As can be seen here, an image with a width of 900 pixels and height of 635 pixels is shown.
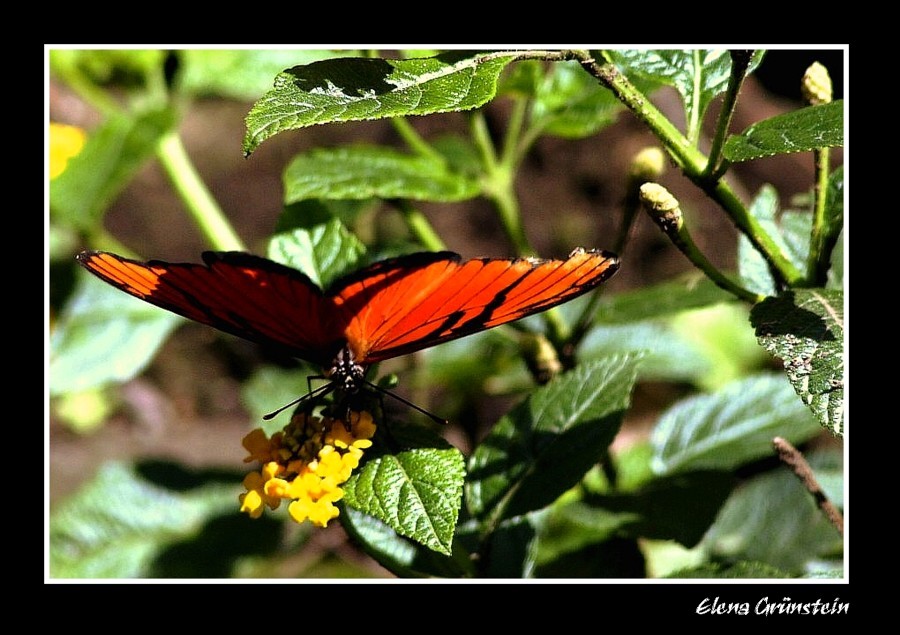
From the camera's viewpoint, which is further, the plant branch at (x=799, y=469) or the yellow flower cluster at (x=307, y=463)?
the plant branch at (x=799, y=469)

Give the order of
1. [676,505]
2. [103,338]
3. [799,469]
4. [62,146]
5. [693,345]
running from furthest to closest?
[693,345]
[62,146]
[103,338]
[676,505]
[799,469]

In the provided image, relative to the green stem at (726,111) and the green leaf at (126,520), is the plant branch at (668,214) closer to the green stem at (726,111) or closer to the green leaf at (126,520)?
the green stem at (726,111)

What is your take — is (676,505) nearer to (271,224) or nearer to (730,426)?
(730,426)

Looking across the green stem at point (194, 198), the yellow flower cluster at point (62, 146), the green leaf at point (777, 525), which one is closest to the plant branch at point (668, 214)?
the green leaf at point (777, 525)

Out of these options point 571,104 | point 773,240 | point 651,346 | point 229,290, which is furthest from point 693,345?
point 229,290

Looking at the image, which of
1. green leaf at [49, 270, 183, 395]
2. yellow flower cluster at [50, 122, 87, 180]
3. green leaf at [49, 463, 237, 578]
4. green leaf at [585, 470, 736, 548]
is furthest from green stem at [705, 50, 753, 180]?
yellow flower cluster at [50, 122, 87, 180]
